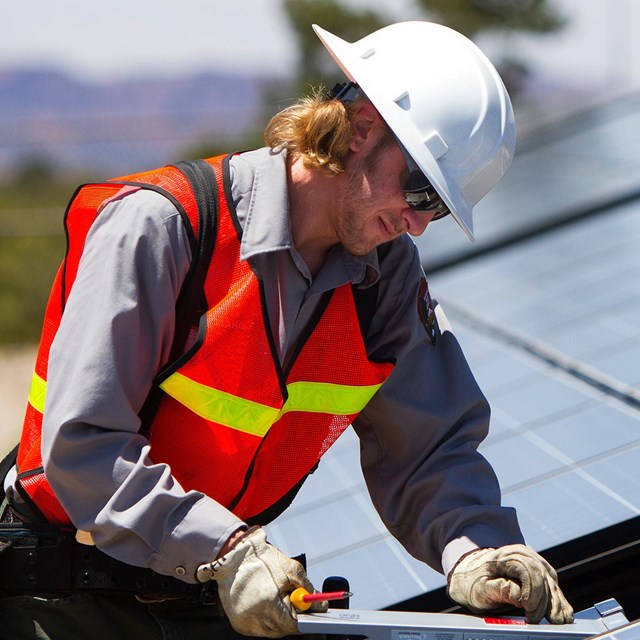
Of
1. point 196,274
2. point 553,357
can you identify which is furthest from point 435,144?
point 553,357

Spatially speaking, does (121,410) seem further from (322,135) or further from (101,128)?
(101,128)

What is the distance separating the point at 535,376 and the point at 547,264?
1.71 m

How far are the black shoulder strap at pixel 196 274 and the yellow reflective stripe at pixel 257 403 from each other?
0.06 metres

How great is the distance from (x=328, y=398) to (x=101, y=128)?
1381cm

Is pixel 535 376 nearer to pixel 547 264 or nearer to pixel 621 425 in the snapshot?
pixel 621 425

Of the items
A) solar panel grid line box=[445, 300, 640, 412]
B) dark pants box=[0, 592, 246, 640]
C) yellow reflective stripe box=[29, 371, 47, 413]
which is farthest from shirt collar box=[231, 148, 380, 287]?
solar panel grid line box=[445, 300, 640, 412]

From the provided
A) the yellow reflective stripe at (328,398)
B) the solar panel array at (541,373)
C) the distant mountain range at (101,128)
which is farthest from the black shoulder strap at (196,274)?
the distant mountain range at (101,128)

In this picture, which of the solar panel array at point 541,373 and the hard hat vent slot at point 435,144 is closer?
the hard hat vent slot at point 435,144

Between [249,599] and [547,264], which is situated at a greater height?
[249,599]

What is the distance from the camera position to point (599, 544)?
9.25 ft

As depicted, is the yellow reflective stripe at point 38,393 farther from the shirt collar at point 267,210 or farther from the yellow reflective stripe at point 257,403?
the shirt collar at point 267,210

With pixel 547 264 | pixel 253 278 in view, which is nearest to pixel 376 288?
pixel 253 278

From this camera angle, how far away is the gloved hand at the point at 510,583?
2291 millimetres

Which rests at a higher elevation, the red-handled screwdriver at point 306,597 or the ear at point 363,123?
the ear at point 363,123
